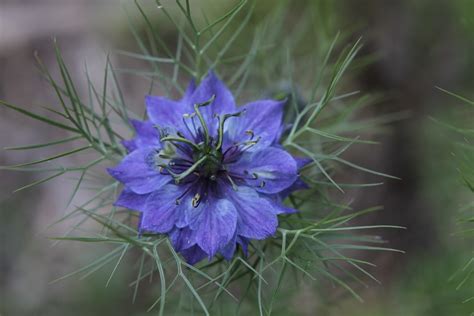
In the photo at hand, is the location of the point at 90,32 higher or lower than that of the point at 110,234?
higher

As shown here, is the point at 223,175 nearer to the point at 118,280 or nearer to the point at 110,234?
the point at 110,234

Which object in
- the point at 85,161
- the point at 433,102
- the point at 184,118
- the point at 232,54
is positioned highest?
the point at 184,118

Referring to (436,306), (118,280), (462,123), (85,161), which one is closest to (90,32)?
(85,161)

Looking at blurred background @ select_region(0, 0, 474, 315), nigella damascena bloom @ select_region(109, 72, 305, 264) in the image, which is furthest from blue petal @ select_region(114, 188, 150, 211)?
blurred background @ select_region(0, 0, 474, 315)

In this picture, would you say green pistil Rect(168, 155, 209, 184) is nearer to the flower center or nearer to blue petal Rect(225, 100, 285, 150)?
the flower center

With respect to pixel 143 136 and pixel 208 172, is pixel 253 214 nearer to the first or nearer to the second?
pixel 208 172

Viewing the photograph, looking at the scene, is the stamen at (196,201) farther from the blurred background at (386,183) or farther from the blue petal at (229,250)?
the blurred background at (386,183)

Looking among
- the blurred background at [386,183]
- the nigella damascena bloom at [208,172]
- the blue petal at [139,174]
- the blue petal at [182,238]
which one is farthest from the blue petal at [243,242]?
the blurred background at [386,183]

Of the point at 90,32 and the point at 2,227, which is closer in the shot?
the point at 2,227
